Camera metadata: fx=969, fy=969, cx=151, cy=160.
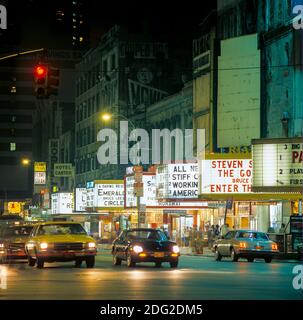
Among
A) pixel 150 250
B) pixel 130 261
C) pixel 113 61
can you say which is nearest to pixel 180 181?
pixel 130 261

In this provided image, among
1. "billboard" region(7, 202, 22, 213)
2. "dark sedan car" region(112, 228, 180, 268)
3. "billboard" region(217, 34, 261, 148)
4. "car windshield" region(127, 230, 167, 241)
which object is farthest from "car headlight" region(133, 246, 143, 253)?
"billboard" region(7, 202, 22, 213)

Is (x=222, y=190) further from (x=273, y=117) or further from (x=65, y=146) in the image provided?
(x=65, y=146)

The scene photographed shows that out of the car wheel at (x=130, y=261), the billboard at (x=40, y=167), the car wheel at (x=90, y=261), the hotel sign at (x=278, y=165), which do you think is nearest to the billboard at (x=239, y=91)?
the hotel sign at (x=278, y=165)

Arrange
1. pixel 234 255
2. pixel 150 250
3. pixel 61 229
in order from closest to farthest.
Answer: pixel 150 250 → pixel 61 229 → pixel 234 255

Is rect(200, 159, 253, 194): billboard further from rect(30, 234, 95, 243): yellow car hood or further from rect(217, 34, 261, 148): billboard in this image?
rect(30, 234, 95, 243): yellow car hood

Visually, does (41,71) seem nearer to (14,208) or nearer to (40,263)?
(40,263)

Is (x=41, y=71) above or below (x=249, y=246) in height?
above

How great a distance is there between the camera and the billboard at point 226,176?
51.0m

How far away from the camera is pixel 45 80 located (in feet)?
108

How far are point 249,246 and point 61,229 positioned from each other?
9.37m

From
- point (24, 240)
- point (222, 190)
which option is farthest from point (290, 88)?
point (24, 240)

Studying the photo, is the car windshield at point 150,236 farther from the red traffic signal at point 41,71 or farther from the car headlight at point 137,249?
the red traffic signal at point 41,71

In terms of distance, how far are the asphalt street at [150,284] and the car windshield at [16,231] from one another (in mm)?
10499

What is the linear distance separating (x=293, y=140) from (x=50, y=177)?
80445 millimetres
